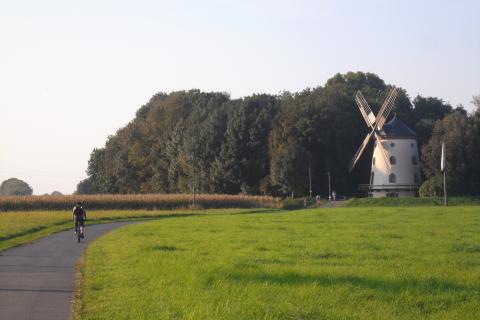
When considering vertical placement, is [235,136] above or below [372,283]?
above

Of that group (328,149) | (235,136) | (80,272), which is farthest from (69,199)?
(80,272)

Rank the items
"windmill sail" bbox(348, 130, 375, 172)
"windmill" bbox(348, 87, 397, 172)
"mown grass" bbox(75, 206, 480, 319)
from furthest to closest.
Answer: "windmill sail" bbox(348, 130, 375, 172), "windmill" bbox(348, 87, 397, 172), "mown grass" bbox(75, 206, 480, 319)

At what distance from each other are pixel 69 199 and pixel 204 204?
571 inches

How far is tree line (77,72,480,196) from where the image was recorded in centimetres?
8738

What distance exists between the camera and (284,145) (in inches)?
3600

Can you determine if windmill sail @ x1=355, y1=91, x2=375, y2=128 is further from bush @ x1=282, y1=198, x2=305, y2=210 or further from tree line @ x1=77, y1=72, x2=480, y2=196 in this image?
bush @ x1=282, y1=198, x2=305, y2=210

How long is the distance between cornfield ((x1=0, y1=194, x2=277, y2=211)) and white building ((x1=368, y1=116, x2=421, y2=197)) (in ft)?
46.8

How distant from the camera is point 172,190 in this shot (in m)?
108

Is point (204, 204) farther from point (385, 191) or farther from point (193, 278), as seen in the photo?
point (193, 278)

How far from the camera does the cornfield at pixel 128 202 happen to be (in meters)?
72.2

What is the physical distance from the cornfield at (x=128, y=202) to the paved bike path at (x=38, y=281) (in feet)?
144

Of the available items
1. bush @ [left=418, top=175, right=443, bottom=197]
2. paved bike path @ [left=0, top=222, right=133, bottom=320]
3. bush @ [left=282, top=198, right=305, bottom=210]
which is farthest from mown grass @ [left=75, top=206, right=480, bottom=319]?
bush @ [left=282, top=198, right=305, bottom=210]

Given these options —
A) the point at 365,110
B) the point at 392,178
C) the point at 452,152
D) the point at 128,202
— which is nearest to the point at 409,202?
the point at 452,152

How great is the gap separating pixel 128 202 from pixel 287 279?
209 ft
